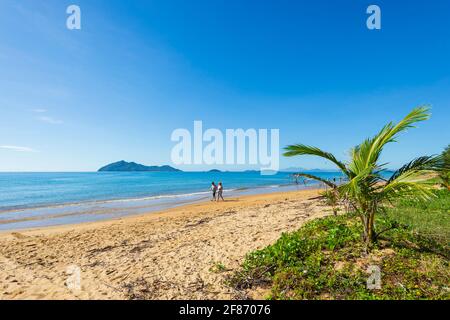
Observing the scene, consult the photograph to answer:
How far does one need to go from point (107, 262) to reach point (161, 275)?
2135 mm

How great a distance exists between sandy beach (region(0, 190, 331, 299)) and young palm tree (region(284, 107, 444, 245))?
2.88 m

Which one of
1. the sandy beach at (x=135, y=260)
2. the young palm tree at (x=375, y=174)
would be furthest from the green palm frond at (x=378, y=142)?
the sandy beach at (x=135, y=260)

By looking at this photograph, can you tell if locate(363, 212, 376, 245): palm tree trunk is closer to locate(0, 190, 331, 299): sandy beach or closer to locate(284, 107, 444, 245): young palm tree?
locate(284, 107, 444, 245): young palm tree

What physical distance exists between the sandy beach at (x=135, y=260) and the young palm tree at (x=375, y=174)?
2.88m

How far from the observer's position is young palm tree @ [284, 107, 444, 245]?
440cm

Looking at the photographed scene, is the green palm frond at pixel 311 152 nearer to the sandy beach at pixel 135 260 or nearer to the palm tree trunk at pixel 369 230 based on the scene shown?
the palm tree trunk at pixel 369 230

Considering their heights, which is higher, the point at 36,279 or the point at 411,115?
the point at 411,115

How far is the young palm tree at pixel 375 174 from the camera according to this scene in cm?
440

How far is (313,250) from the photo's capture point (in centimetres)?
551

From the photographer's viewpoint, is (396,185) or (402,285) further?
(396,185)
